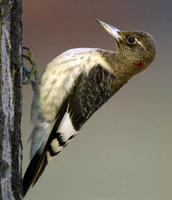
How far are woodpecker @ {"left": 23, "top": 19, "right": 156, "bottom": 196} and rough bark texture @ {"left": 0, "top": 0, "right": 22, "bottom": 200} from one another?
375 millimetres

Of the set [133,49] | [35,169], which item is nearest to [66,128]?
[35,169]

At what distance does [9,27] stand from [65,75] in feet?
1.66

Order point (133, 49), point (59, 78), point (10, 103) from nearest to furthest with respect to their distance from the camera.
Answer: point (10, 103)
point (59, 78)
point (133, 49)

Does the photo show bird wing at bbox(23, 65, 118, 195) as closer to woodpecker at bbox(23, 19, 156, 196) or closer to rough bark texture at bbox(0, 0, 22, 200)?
woodpecker at bbox(23, 19, 156, 196)

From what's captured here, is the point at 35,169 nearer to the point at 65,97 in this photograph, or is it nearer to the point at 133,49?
the point at 65,97

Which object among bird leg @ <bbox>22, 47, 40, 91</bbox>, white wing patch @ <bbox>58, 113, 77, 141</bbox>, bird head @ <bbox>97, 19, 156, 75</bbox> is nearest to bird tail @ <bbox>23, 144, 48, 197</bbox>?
white wing patch @ <bbox>58, 113, 77, 141</bbox>

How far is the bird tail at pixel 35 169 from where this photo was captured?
2057 mm

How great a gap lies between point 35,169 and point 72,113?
0.31 metres

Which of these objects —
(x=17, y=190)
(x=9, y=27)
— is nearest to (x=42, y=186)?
(x=17, y=190)

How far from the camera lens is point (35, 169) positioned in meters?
2.12

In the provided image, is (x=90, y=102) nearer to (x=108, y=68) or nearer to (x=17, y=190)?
(x=108, y=68)

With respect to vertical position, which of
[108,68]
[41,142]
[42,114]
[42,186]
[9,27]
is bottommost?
[42,186]

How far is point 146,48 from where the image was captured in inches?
91.6

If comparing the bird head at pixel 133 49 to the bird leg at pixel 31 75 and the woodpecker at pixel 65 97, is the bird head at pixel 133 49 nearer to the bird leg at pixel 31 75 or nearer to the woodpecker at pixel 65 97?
the woodpecker at pixel 65 97
